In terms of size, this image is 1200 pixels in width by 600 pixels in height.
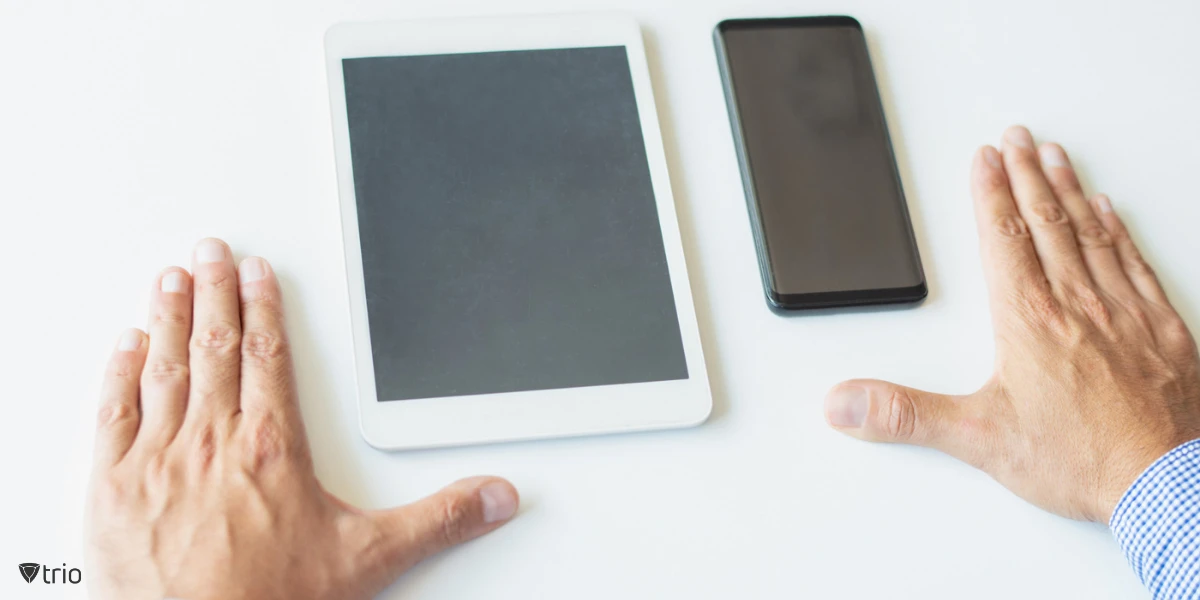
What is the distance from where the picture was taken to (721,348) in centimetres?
83

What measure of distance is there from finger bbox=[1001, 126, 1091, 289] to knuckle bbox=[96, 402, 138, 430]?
0.80m

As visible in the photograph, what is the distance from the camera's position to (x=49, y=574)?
0.69 metres

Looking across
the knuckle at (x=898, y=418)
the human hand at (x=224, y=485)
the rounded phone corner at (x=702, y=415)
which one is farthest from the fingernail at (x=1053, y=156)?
the human hand at (x=224, y=485)

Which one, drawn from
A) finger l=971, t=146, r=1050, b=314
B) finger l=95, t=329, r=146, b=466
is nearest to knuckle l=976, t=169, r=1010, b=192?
finger l=971, t=146, r=1050, b=314

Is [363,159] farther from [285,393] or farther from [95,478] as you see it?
[95,478]

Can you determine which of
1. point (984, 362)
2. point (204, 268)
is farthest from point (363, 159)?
point (984, 362)

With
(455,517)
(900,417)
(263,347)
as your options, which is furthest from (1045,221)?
(263,347)

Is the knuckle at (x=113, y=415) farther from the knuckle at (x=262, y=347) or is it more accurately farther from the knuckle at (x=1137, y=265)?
the knuckle at (x=1137, y=265)

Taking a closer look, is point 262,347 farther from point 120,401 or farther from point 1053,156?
point 1053,156

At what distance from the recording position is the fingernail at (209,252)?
79 centimetres

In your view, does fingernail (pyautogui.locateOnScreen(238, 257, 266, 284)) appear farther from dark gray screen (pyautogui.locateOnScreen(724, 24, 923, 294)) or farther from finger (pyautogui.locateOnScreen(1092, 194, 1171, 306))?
finger (pyautogui.locateOnScreen(1092, 194, 1171, 306))

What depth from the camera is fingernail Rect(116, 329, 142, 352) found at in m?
0.76

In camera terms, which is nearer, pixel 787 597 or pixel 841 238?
pixel 787 597

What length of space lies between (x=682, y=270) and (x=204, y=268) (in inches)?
15.7
